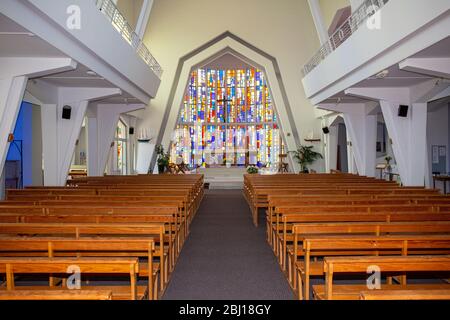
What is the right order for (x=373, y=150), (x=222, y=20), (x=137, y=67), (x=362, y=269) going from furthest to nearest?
(x=222, y=20), (x=373, y=150), (x=137, y=67), (x=362, y=269)

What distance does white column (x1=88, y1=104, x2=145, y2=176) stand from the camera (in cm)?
1206

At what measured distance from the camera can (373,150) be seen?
12.0 metres

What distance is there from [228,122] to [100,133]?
11.9 meters

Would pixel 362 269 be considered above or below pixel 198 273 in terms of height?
above

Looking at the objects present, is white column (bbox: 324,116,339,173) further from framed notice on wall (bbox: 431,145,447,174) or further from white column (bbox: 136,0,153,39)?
white column (bbox: 136,0,153,39)

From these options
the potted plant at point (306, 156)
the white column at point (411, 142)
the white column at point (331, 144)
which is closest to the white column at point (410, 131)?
the white column at point (411, 142)

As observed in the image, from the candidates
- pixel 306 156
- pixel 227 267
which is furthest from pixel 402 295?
pixel 306 156

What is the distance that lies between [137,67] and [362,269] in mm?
8962

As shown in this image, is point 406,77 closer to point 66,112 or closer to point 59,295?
point 66,112

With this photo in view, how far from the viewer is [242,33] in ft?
55.1

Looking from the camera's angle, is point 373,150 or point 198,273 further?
point 373,150
